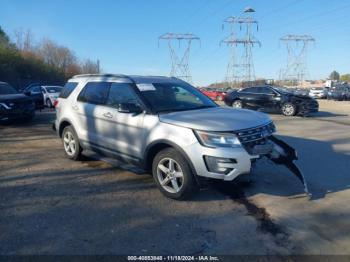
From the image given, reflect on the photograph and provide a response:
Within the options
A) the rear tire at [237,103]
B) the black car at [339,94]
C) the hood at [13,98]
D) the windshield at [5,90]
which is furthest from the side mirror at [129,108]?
the black car at [339,94]

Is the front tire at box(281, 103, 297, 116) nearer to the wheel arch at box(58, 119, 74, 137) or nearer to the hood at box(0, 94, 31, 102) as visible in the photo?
the hood at box(0, 94, 31, 102)

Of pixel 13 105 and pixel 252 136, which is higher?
pixel 252 136

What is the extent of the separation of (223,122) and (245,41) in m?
53.5

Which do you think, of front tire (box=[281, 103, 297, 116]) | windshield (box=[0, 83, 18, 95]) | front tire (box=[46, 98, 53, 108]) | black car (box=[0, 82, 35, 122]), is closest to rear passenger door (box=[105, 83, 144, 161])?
black car (box=[0, 82, 35, 122])

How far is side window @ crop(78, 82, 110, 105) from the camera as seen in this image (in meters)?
6.54

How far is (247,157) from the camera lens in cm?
482

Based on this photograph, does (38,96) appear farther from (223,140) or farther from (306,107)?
(223,140)

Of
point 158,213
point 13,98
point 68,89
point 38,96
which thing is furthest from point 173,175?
point 38,96

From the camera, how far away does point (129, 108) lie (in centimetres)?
561

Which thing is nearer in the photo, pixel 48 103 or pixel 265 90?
pixel 265 90

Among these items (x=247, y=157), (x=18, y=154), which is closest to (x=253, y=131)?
(x=247, y=157)

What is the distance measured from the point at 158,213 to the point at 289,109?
47.8ft

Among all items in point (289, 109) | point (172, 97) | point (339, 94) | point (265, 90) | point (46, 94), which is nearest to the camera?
point (172, 97)

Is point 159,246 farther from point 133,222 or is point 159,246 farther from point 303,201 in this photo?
point 303,201
